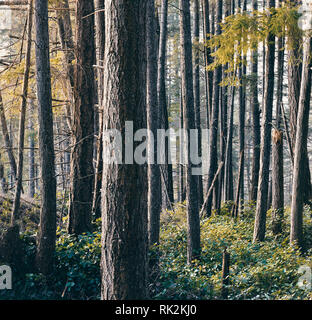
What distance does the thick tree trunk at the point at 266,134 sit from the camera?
1060 cm

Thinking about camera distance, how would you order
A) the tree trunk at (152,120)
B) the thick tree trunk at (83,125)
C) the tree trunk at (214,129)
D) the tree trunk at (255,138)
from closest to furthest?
the thick tree trunk at (83,125) < the tree trunk at (152,120) < the tree trunk at (214,129) < the tree trunk at (255,138)

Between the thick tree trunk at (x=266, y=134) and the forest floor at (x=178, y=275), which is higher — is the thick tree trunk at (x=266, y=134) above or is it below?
above

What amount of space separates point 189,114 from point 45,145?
3.79 metres

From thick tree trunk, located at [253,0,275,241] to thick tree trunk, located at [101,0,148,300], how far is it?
6.58m

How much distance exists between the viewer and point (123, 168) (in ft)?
16.0

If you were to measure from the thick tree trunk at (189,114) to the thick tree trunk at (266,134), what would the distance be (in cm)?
255

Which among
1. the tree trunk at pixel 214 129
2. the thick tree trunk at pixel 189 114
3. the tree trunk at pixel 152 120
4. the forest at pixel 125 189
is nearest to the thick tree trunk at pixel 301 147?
the forest at pixel 125 189

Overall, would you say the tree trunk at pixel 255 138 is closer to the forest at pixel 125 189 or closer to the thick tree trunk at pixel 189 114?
the forest at pixel 125 189

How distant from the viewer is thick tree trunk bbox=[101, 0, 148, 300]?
4824 mm

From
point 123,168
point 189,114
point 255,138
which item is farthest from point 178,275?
point 255,138

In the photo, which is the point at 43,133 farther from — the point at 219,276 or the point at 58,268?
the point at 219,276

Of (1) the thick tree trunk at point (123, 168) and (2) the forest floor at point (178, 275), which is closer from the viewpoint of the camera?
(1) the thick tree trunk at point (123, 168)

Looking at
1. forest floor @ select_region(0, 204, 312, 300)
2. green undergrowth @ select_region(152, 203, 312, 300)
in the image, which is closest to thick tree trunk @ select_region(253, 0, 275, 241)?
green undergrowth @ select_region(152, 203, 312, 300)
